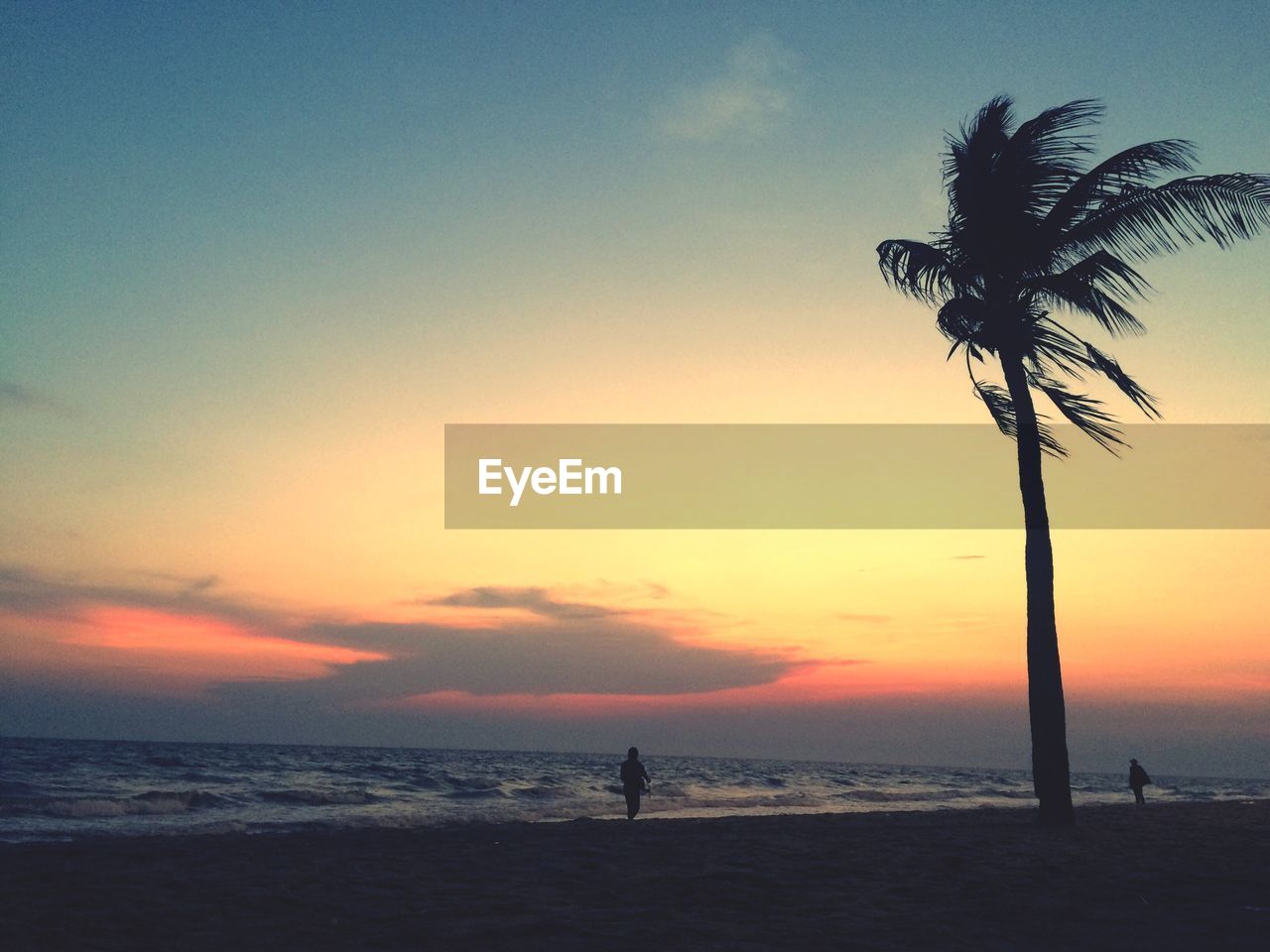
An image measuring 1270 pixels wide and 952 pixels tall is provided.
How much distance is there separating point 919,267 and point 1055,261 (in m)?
2.56

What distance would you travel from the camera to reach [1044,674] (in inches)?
625

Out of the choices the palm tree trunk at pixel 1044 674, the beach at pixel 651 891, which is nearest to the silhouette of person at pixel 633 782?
the beach at pixel 651 891

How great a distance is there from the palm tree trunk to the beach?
862 mm

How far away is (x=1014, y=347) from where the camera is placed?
1697 cm

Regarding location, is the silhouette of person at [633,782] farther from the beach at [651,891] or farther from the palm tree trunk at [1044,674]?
the palm tree trunk at [1044,674]

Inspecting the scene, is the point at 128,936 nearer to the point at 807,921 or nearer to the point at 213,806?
the point at 807,921

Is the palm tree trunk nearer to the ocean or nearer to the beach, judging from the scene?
the beach

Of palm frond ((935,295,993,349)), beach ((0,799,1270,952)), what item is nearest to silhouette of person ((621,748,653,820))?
beach ((0,799,1270,952))

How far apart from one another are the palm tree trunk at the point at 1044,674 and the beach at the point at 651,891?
0.86 meters

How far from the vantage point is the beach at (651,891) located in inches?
291

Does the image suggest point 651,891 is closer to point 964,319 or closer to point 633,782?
point 633,782

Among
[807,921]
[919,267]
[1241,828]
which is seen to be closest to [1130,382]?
[919,267]

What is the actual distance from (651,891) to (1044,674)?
9.64 m

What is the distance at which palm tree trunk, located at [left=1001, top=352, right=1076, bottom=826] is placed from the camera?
15.6 meters
